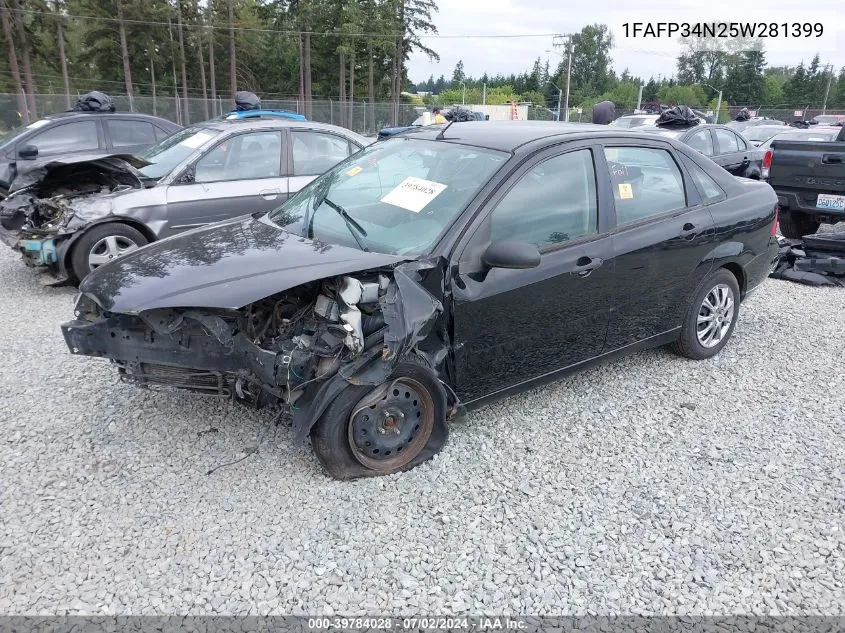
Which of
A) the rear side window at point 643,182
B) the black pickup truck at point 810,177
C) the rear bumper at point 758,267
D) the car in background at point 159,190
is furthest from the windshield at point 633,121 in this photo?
the rear side window at point 643,182

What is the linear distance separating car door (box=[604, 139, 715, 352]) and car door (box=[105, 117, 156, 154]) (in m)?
7.49

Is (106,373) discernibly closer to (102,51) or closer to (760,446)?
(760,446)

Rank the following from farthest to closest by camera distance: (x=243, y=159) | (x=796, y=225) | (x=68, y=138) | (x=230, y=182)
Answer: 1. (x=68, y=138)
2. (x=796, y=225)
3. (x=243, y=159)
4. (x=230, y=182)

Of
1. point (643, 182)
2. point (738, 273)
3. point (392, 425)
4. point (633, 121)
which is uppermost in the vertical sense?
point (633, 121)

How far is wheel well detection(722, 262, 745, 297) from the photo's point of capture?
4603 mm

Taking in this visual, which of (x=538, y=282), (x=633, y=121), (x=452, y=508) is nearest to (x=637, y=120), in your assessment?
(x=633, y=121)

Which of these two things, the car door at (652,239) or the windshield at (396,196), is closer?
the windshield at (396,196)

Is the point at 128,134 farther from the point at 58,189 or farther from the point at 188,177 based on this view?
the point at 188,177

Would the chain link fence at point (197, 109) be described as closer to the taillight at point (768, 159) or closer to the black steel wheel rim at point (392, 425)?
the taillight at point (768, 159)

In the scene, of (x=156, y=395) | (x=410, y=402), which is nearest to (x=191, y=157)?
(x=156, y=395)

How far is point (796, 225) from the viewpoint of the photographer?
8.59 m

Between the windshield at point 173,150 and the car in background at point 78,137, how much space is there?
1813 millimetres

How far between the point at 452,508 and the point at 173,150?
556 cm

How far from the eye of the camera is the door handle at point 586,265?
3533mm
